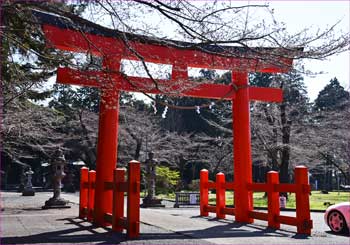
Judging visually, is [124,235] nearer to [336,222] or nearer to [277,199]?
[277,199]

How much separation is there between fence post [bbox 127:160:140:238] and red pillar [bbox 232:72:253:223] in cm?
397

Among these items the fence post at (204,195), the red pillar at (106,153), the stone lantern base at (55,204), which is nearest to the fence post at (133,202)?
the red pillar at (106,153)

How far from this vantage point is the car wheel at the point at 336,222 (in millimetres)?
8805

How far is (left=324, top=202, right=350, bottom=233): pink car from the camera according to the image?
28.6 feet

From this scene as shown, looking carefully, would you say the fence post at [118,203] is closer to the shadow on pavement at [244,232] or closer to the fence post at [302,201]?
the shadow on pavement at [244,232]

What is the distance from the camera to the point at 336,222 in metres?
8.96

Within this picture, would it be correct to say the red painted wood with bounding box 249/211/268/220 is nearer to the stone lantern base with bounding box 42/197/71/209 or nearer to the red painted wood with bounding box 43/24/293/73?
the red painted wood with bounding box 43/24/293/73

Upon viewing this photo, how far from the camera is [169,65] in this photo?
8.89 m

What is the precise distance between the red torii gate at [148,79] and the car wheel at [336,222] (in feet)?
6.70

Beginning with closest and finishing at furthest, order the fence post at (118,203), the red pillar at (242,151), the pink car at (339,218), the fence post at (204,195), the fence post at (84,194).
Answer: the fence post at (118,203)
the pink car at (339,218)
the red pillar at (242,151)
the fence post at (84,194)
the fence post at (204,195)

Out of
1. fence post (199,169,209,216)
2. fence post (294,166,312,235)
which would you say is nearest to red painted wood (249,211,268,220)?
fence post (294,166,312,235)

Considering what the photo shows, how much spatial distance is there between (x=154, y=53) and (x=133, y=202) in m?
3.94

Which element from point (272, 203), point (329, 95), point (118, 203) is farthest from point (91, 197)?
point (329, 95)

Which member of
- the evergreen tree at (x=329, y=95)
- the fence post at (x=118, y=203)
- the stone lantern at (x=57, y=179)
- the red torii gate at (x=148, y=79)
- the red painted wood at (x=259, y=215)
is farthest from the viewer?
the evergreen tree at (x=329, y=95)
